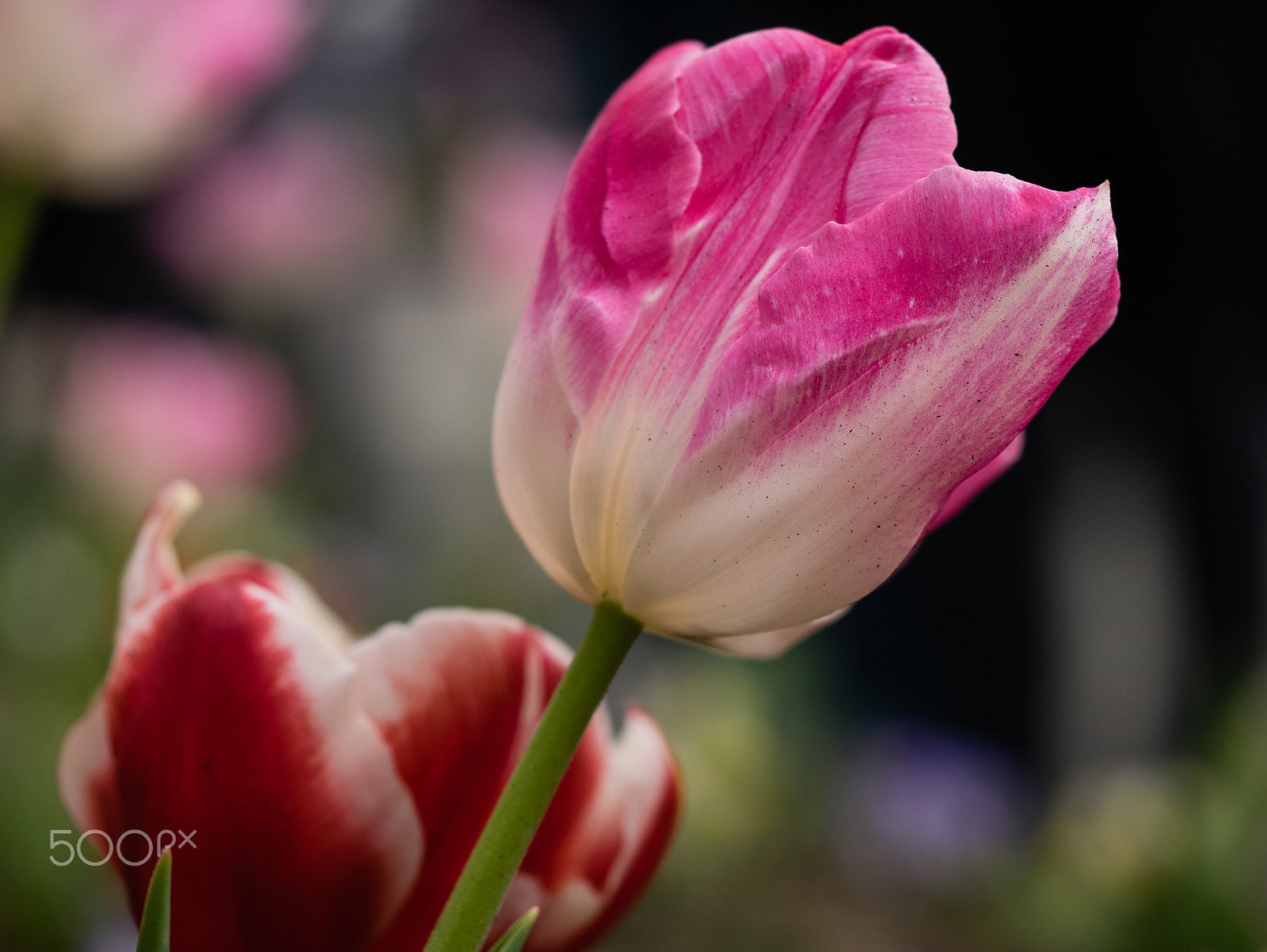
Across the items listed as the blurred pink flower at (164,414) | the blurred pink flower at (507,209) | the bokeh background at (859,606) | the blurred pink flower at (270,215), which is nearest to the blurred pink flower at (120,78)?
the bokeh background at (859,606)

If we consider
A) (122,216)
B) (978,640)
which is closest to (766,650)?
(122,216)

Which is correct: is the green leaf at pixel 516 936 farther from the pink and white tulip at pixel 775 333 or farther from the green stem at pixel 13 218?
the green stem at pixel 13 218

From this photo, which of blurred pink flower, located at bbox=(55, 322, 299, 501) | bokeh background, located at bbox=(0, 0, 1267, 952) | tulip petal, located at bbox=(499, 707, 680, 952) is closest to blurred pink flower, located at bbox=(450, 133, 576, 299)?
bokeh background, located at bbox=(0, 0, 1267, 952)

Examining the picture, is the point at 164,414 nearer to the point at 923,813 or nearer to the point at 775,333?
the point at 775,333

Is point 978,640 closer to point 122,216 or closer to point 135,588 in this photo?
point 122,216

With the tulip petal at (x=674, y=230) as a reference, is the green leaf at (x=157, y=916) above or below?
below

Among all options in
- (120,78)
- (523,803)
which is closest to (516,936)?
(523,803)
